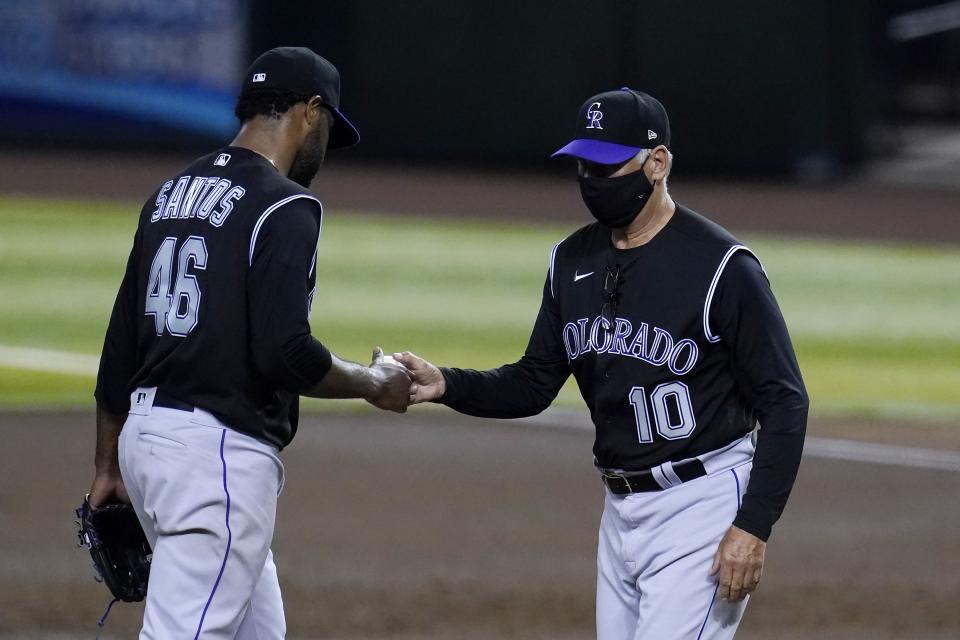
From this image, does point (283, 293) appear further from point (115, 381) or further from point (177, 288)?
point (115, 381)

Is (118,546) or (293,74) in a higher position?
(293,74)

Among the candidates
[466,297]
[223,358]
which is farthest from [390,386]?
[466,297]

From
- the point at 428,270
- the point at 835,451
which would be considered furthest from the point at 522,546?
the point at 428,270

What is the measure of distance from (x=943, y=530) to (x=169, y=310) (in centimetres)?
523

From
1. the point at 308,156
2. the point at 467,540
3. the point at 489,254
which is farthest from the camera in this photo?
the point at 489,254

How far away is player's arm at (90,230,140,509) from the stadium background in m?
1.99

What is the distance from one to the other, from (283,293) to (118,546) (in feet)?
3.37

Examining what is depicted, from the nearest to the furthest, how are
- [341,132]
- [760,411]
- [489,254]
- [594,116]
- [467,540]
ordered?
[760,411] → [594,116] → [341,132] → [467,540] → [489,254]

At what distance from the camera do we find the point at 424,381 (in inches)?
162

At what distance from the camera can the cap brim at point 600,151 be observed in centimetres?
365

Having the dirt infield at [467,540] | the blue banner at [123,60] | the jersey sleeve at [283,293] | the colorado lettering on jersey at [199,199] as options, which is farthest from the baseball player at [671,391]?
the blue banner at [123,60]

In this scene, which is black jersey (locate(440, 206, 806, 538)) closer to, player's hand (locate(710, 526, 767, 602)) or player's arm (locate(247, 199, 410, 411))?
player's hand (locate(710, 526, 767, 602))

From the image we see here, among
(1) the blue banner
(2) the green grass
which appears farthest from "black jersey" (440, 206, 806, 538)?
(1) the blue banner

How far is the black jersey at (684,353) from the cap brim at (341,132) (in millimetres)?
711
